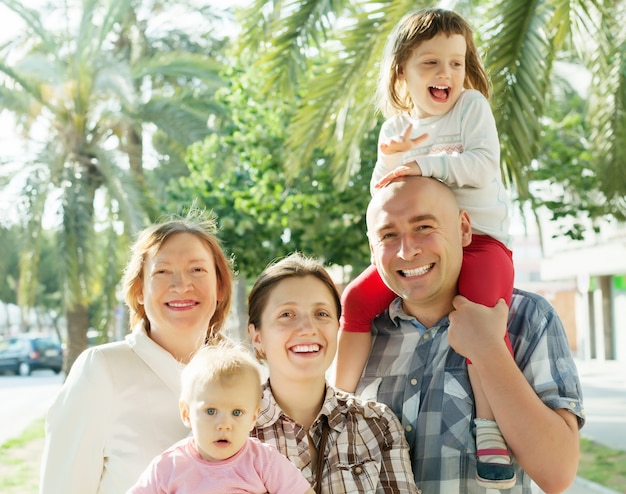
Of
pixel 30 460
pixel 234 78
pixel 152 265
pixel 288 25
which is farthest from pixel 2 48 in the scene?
pixel 152 265

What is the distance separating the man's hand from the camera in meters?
2.98

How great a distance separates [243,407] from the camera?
2.78 m

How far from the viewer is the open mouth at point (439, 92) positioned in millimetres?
3574

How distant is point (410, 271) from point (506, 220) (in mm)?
602

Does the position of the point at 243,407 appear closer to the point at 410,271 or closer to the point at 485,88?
the point at 410,271

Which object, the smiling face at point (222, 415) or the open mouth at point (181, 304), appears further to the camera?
the open mouth at point (181, 304)

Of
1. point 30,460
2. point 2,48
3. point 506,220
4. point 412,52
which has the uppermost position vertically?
point 2,48

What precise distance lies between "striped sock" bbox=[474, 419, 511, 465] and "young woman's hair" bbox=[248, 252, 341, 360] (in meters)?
0.64

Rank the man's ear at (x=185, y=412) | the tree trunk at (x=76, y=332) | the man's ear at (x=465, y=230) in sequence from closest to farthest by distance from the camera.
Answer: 1. the man's ear at (x=185, y=412)
2. the man's ear at (x=465, y=230)
3. the tree trunk at (x=76, y=332)

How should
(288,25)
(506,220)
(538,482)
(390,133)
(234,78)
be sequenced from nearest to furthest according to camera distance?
(538,482) < (506,220) < (390,133) < (288,25) < (234,78)

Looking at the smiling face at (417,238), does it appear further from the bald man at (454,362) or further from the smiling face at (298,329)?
the smiling face at (298,329)

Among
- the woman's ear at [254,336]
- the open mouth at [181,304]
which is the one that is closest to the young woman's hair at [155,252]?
the open mouth at [181,304]

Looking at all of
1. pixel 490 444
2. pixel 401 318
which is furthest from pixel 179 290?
pixel 490 444

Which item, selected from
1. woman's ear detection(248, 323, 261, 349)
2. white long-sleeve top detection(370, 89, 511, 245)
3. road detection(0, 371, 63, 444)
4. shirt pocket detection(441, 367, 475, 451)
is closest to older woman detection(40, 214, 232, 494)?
woman's ear detection(248, 323, 261, 349)
